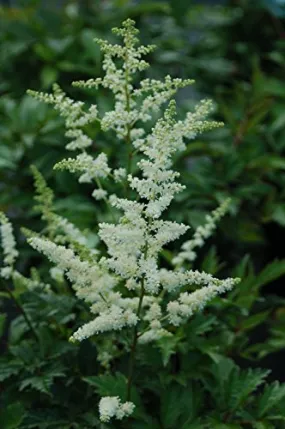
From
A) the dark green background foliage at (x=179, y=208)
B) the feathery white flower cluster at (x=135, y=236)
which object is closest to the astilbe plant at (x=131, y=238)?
the feathery white flower cluster at (x=135, y=236)

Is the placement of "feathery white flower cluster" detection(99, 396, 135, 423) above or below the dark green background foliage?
below

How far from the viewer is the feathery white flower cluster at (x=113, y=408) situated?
166 centimetres

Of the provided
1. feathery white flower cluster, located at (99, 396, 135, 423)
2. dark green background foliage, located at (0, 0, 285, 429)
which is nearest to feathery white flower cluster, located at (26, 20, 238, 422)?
feathery white flower cluster, located at (99, 396, 135, 423)

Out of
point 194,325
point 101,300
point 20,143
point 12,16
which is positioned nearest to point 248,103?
point 20,143

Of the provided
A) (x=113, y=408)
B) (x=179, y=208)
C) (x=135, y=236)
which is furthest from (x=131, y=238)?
(x=179, y=208)

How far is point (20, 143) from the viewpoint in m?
3.41

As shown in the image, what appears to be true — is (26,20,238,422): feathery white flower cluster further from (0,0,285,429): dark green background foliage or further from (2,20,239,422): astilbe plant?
(0,0,285,429): dark green background foliage

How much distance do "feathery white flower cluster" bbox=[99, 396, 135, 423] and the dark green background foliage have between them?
12 centimetres

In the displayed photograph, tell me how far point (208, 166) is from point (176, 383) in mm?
1426

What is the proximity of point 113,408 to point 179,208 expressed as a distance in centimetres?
148

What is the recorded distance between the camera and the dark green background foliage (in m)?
1.98

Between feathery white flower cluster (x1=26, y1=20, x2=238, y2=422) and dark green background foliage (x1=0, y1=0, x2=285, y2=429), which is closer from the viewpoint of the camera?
feathery white flower cluster (x1=26, y1=20, x2=238, y2=422)

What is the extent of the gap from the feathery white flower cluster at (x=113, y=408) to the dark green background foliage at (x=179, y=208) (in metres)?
0.12

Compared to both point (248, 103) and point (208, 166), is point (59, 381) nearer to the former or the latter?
point (208, 166)
